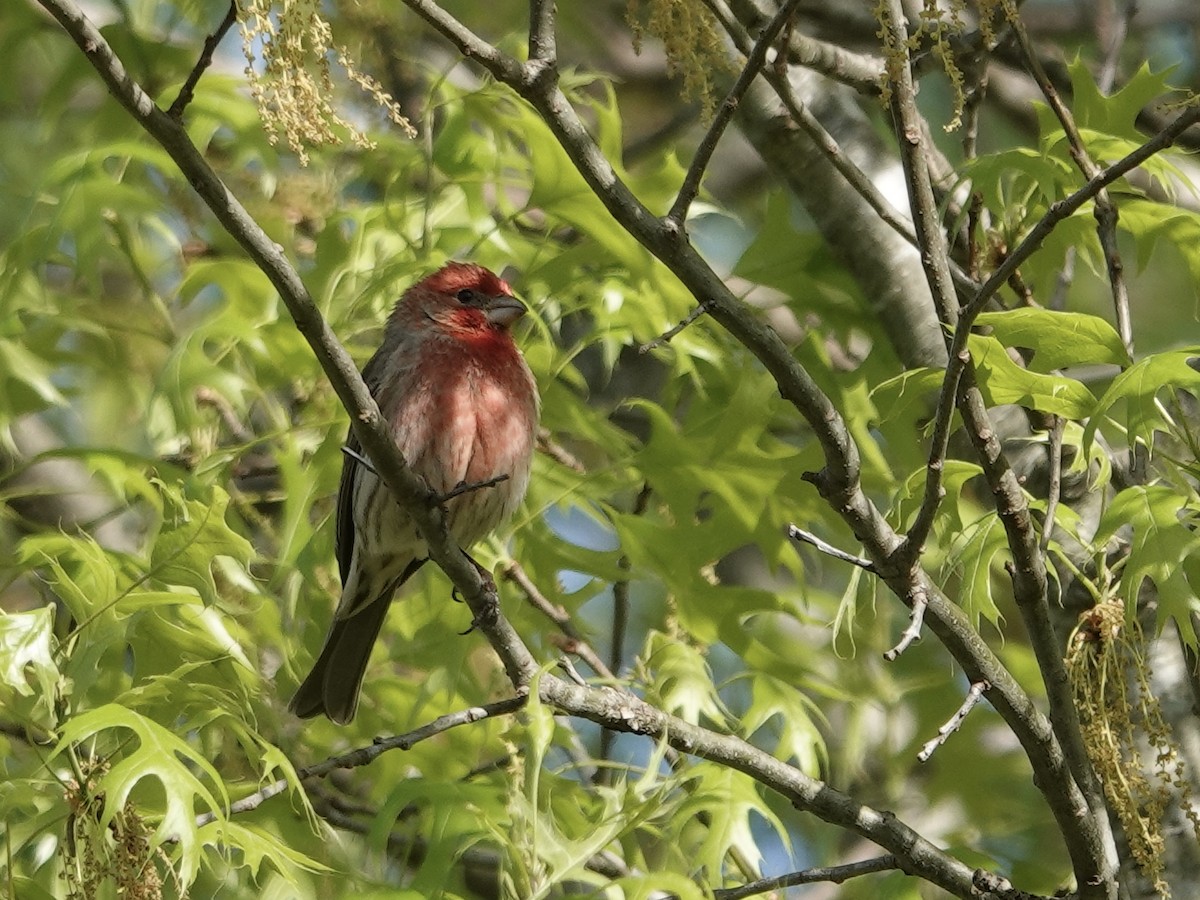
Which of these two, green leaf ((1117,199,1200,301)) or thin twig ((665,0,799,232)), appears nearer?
thin twig ((665,0,799,232))

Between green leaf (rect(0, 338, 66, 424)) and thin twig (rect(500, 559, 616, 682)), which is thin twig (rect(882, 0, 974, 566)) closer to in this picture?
thin twig (rect(500, 559, 616, 682))

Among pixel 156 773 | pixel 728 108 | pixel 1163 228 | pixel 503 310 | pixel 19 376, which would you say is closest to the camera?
pixel 156 773

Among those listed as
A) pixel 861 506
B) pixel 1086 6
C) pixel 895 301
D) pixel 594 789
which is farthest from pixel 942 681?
pixel 1086 6

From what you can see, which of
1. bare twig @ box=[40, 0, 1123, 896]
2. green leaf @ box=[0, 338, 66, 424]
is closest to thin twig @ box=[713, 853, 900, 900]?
bare twig @ box=[40, 0, 1123, 896]

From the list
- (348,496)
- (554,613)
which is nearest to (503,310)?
(348,496)

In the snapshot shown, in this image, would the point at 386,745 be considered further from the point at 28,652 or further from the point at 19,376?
the point at 19,376

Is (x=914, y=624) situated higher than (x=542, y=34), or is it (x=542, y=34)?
(x=542, y=34)

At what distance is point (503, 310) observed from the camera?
6160 mm

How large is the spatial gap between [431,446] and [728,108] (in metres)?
2.37

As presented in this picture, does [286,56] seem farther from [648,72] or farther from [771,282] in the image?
[648,72]

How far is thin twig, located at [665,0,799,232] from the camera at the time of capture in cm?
374

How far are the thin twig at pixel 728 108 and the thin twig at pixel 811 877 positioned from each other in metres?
1.70

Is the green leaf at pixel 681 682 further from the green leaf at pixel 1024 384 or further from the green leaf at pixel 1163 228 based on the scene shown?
the green leaf at pixel 1163 228

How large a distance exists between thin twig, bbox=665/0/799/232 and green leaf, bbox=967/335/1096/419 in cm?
76
